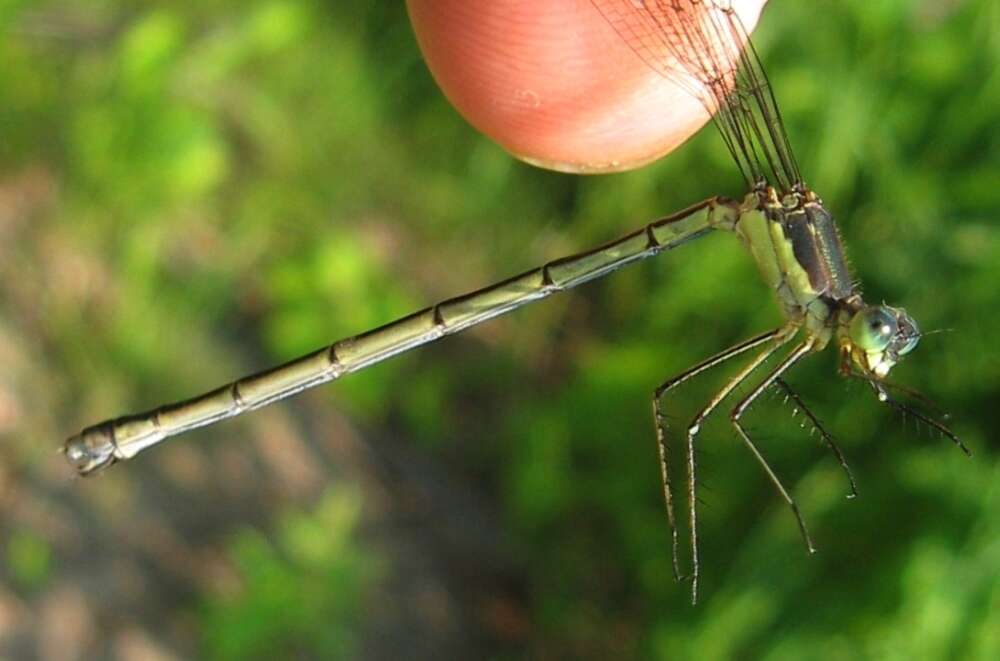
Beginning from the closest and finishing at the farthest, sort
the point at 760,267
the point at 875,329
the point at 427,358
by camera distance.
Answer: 1. the point at 875,329
2. the point at 760,267
3. the point at 427,358

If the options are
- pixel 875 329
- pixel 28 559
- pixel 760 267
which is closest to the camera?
pixel 875 329

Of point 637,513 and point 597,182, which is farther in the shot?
point 597,182

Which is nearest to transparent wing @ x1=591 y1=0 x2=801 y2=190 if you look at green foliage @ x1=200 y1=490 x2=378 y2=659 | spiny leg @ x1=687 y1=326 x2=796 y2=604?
spiny leg @ x1=687 y1=326 x2=796 y2=604

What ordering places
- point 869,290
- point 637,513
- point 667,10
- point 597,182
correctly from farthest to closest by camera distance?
point 597,182 < point 637,513 < point 869,290 < point 667,10

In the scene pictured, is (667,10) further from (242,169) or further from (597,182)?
(242,169)

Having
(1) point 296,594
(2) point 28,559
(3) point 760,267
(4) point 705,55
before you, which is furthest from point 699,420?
(2) point 28,559

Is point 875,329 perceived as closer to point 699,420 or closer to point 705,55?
point 699,420

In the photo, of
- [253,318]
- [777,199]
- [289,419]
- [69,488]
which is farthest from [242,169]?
[777,199]
